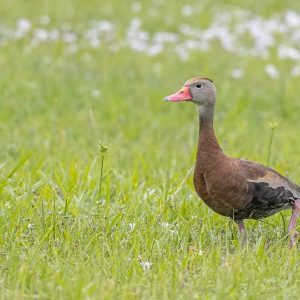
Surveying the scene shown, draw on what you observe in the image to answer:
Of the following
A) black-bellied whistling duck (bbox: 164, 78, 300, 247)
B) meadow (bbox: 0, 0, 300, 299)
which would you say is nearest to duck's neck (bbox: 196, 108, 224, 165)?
black-bellied whistling duck (bbox: 164, 78, 300, 247)

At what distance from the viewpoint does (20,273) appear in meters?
3.97

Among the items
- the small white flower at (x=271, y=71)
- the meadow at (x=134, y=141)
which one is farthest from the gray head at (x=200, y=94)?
the small white flower at (x=271, y=71)

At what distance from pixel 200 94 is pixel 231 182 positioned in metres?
0.63

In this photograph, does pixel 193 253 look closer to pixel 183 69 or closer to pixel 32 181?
pixel 32 181

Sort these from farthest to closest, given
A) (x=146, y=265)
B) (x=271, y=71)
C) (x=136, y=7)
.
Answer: (x=136, y=7) < (x=271, y=71) < (x=146, y=265)

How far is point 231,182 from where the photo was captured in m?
4.72

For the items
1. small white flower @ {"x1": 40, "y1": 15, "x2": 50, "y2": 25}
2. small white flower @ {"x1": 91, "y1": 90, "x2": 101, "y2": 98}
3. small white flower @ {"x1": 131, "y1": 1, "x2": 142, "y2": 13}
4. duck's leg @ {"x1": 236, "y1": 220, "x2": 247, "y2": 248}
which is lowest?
duck's leg @ {"x1": 236, "y1": 220, "x2": 247, "y2": 248}

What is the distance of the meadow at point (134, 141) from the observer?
4.18m

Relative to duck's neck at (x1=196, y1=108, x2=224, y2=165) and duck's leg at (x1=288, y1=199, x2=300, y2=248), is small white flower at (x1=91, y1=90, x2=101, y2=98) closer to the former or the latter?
duck's neck at (x1=196, y1=108, x2=224, y2=165)

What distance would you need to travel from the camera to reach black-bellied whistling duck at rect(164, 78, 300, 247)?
472 cm

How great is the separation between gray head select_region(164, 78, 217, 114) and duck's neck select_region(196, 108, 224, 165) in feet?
0.16

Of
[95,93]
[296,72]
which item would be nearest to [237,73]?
[296,72]

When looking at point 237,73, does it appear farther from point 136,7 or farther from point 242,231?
point 242,231

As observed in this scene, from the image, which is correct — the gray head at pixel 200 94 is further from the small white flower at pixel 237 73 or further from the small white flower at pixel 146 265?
Result: the small white flower at pixel 237 73
